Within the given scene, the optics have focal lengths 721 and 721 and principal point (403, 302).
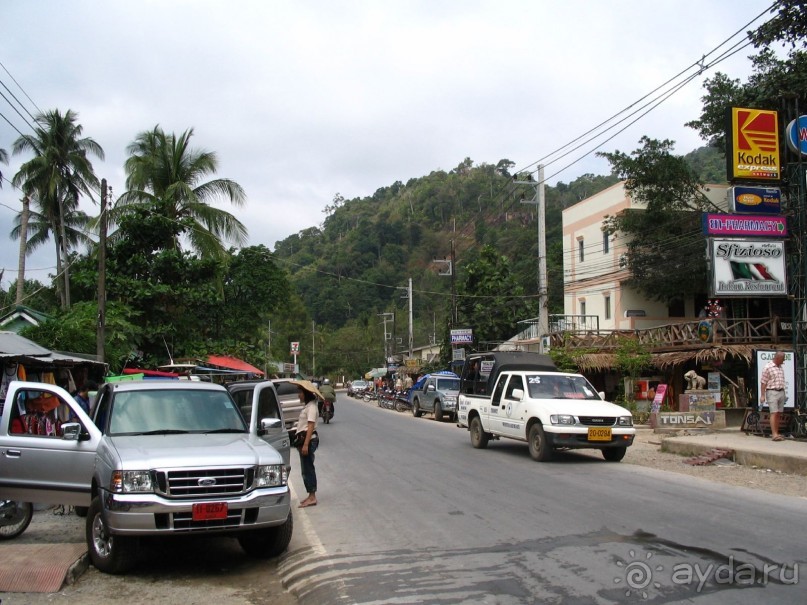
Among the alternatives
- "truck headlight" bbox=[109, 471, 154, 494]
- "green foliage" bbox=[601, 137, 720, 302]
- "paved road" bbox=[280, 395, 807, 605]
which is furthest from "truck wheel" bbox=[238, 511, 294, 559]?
"green foliage" bbox=[601, 137, 720, 302]

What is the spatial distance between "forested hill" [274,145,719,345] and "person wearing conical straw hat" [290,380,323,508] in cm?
7564

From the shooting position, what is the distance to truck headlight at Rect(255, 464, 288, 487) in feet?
22.5

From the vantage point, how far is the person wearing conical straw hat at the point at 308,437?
32.5ft

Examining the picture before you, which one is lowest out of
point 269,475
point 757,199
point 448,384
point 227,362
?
point 448,384

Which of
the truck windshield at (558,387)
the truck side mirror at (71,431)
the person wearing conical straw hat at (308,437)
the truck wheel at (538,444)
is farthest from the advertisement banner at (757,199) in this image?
the truck side mirror at (71,431)

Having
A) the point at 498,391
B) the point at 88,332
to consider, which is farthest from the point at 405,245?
the point at 498,391

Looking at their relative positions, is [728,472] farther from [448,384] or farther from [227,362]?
[448,384]

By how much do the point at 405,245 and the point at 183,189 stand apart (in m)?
87.6

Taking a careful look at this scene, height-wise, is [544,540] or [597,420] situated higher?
[597,420]

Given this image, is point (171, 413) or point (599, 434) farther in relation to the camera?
point (599, 434)

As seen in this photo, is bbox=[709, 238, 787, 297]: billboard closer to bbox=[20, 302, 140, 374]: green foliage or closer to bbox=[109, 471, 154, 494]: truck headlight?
bbox=[109, 471, 154, 494]: truck headlight

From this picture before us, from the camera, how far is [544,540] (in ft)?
24.9

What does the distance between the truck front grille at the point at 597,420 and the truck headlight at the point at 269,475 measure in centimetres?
826

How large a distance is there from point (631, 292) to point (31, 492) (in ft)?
115
